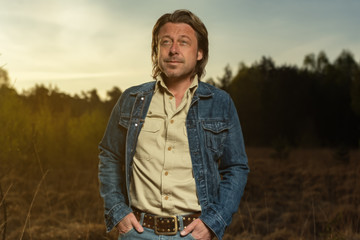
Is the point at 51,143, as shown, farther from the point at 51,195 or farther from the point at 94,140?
the point at 51,195

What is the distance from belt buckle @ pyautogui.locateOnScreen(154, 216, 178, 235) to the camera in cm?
194

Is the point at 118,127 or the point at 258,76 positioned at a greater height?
the point at 258,76

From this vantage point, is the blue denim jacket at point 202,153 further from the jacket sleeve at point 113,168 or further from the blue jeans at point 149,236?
the blue jeans at point 149,236

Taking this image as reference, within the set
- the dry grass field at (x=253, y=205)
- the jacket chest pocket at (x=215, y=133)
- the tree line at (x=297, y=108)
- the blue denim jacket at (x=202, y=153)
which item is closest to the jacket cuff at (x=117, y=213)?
the blue denim jacket at (x=202, y=153)

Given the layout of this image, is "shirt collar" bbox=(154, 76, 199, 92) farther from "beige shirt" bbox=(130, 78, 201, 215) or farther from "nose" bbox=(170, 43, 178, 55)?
"nose" bbox=(170, 43, 178, 55)

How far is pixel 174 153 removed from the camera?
6.67ft

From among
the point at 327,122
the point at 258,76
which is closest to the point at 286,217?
the point at 327,122

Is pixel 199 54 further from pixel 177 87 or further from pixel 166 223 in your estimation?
pixel 166 223

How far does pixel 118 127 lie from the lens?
2.28 metres

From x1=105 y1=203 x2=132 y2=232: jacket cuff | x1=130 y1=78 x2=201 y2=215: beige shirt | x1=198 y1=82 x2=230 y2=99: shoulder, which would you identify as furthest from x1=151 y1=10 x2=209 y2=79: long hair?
x1=105 y1=203 x2=132 y2=232: jacket cuff

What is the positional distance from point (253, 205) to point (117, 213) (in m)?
8.73

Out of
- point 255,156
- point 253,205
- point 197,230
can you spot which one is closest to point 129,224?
point 197,230

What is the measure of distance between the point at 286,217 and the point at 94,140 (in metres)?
10.4

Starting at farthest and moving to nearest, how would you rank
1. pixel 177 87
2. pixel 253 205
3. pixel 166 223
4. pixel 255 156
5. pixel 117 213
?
pixel 255 156 < pixel 253 205 < pixel 177 87 < pixel 117 213 < pixel 166 223
